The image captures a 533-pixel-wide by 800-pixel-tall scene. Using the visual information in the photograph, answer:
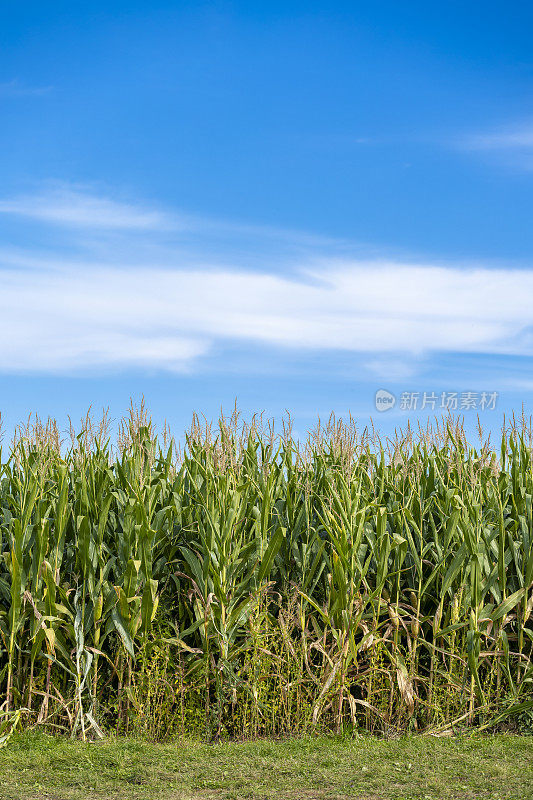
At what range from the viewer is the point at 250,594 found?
625 cm

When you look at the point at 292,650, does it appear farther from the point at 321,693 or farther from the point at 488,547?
the point at 488,547

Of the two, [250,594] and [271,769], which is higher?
[250,594]

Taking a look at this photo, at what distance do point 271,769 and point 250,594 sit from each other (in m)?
1.37

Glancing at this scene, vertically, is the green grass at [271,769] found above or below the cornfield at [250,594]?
below

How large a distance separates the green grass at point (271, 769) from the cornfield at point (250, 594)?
12.0 inches

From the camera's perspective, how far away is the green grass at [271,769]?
5145 mm

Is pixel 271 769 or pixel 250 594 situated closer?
pixel 271 769

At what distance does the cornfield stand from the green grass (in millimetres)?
304

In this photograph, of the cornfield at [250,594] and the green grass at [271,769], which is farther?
the cornfield at [250,594]

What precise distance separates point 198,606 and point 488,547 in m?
2.76

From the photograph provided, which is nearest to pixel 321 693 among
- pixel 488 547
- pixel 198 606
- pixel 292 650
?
pixel 292 650

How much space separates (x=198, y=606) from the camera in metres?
6.27

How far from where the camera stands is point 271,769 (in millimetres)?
5445

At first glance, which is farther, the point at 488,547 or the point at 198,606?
the point at 488,547
